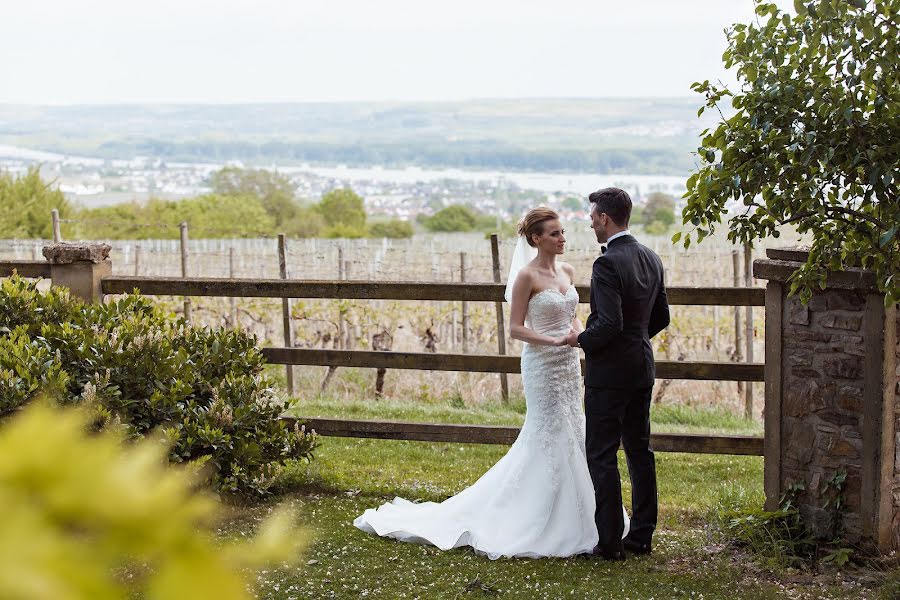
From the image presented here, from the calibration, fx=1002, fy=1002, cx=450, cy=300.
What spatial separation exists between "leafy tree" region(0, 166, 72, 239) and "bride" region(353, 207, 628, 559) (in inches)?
1503

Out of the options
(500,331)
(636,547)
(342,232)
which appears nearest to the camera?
(636,547)

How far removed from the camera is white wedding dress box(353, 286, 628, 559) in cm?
533

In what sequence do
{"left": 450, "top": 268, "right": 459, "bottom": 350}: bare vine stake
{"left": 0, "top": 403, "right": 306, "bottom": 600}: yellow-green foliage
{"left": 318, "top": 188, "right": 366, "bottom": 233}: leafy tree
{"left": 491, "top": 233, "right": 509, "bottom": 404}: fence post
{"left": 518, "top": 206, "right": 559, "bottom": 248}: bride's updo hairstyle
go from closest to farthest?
{"left": 0, "top": 403, "right": 306, "bottom": 600}: yellow-green foliage, {"left": 518, "top": 206, "right": 559, "bottom": 248}: bride's updo hairstyle, {"left": 491, "top": 233, "right": 509, "bottom": 404}: fence post, {"left": 450, "top": 268, "right": 459, "bottom": 350}: bare vine stake, {"left": 318, "top": 188, "right": 366, "bottom": 233}: leafy tree

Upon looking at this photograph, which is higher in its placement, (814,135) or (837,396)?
(814,135)

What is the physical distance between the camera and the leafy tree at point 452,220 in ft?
209

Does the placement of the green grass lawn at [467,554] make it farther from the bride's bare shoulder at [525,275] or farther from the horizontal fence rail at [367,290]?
the bride's bare shoulder at [525,275]

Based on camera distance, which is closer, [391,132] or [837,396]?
[837,396]

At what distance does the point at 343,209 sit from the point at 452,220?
854cm

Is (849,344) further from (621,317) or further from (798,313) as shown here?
(621,317)

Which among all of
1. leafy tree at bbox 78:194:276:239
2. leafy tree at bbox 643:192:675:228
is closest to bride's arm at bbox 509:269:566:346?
leafy tree at bbox 78:194:276:239

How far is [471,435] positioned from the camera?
19.7ft

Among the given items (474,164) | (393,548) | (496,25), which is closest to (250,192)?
(474,164)

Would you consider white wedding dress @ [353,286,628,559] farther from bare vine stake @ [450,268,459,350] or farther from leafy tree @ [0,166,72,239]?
leafy tree @ [0,166,72,239]

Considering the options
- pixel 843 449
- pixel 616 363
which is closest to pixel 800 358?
pixel 843 449
